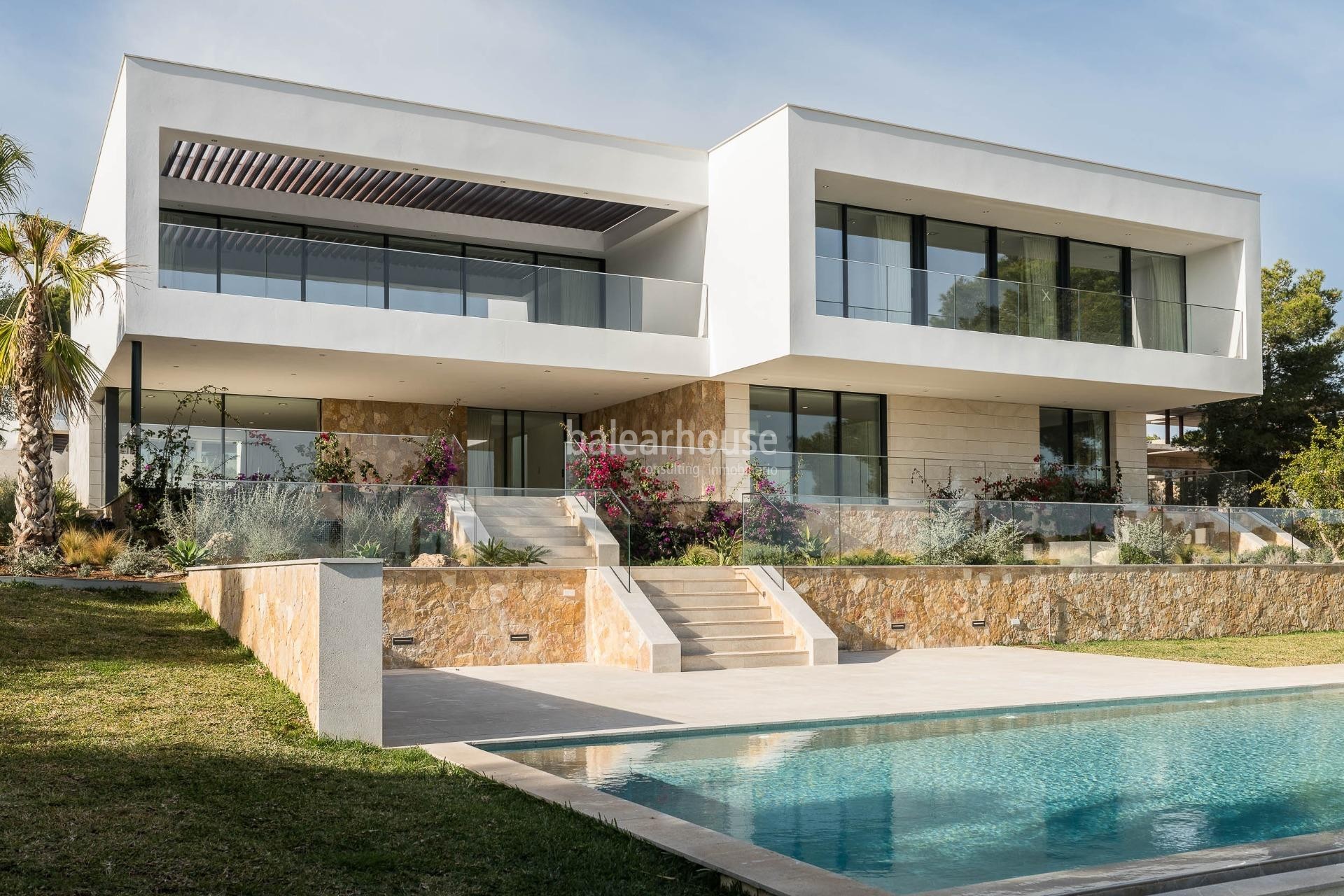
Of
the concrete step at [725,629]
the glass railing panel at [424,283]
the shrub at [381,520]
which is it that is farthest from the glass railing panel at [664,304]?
the concrete step at [725,629]

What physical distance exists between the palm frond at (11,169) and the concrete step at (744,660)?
12367 millimetres

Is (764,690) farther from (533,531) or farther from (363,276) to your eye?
(363,276)

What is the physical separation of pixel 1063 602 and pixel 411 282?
10.9 meters

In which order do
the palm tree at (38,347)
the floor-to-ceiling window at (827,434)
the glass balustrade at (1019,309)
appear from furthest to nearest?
1. the glass balustrade at (1019,309)
2. the floor-to-ceiling window at (827,434)
3. the palm tree at (38,347)

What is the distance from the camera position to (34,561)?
585 inches

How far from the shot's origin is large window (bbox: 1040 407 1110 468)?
23844mm

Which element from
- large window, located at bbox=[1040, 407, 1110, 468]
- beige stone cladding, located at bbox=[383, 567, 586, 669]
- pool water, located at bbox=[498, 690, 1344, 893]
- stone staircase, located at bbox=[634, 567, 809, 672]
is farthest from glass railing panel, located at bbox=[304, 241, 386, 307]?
large window, located at bbox=[1040, 407, 1110, 468]

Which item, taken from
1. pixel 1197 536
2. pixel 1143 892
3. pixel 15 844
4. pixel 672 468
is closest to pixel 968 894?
pixel 1143 892

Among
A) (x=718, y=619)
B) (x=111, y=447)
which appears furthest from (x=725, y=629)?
(x=111, y=447)

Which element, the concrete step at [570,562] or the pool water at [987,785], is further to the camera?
the concrete step at [570,562]

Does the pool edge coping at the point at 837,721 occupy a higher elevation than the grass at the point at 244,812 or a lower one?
lower

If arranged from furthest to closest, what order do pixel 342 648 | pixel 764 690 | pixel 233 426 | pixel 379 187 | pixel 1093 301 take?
1. pixel 233 426
2. pixel 1093 301
3. pixel 379 187
4. pixel 764 690
5. pixel 342 648

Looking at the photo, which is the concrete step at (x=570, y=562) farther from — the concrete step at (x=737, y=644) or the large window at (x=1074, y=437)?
the large window at (x=1074, y=437)

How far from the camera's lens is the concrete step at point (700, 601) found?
568 inches
